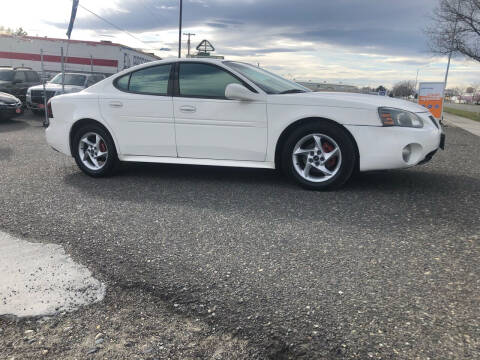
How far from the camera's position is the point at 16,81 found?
1669 centimetres

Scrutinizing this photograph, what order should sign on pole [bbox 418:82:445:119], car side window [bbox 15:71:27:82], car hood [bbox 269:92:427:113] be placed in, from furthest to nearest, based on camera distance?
sign on pole [bbox 418:82:445:119], car side window [bbox 15:71:27:82], car hood [bbox 269:92:427:113]

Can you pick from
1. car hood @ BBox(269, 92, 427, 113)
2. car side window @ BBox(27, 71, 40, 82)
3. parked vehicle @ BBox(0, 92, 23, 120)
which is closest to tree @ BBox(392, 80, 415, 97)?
car side window @ BBox(27, 71, 40, 82)

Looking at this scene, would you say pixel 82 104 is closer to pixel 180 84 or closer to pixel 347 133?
pixel 180 84

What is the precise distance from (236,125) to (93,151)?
2064mm

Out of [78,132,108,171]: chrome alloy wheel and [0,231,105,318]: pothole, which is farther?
[78,132,108,171]: chrome alloy wheel

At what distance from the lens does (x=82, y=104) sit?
568cm

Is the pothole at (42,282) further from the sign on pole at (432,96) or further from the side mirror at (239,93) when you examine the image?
the sign on pole at (432,96)

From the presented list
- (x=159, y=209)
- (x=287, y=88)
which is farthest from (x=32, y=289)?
(x=287, y=88)

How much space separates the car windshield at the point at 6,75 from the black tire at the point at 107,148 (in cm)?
1309

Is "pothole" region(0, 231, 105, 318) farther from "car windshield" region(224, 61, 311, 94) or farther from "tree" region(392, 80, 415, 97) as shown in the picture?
"tree" region(392, 80, 415, 97)

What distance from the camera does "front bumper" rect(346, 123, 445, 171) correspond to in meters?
4.59

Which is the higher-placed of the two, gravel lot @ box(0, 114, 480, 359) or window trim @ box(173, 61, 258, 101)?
window trim @ box(173, 61, 258, 101)

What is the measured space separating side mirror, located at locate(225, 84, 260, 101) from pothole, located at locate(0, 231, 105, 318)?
2.49 metres

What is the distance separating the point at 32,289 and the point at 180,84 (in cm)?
326
